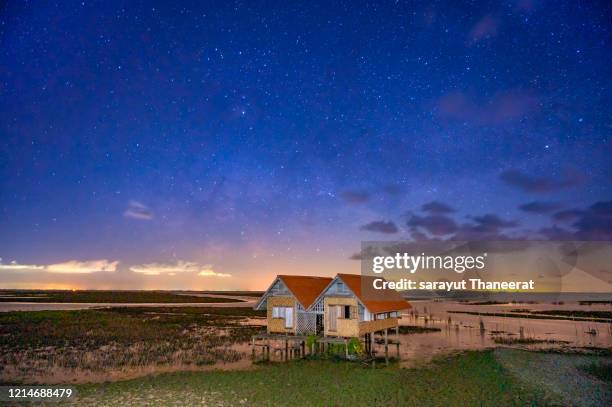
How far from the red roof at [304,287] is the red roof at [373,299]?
3.14 m

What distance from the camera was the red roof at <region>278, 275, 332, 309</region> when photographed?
1276 inches

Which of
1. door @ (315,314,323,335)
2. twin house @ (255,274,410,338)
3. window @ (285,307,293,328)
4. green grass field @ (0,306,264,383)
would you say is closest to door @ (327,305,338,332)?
twin house @ (255,274,410,338)

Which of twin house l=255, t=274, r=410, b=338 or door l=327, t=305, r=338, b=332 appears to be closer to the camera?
twin house l=255, t=274, r=410, b=338

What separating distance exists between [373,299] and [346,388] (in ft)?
36.8

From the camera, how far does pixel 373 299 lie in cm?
3209

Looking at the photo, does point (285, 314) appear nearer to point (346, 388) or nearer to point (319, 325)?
point (319, 325)

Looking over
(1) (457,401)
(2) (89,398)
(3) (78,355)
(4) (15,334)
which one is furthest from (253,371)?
(4) (15,334)

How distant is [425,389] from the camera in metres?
21.4

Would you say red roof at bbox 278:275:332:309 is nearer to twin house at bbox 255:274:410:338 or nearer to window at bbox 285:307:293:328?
twin house at bbox 255:274:410:338

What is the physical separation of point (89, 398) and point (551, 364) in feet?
90.7

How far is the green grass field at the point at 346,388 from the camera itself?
19.2 metres

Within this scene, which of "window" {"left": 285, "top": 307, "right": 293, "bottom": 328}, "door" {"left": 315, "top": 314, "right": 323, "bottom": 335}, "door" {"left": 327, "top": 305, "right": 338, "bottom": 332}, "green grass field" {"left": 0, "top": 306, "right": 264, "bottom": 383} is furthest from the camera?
"window" {"left": 285, "top": 307, "right": 293, "bottom": 328}

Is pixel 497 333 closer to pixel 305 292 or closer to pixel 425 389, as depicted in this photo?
pixel 305 292

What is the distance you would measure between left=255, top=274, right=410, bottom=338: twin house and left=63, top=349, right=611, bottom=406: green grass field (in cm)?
354
